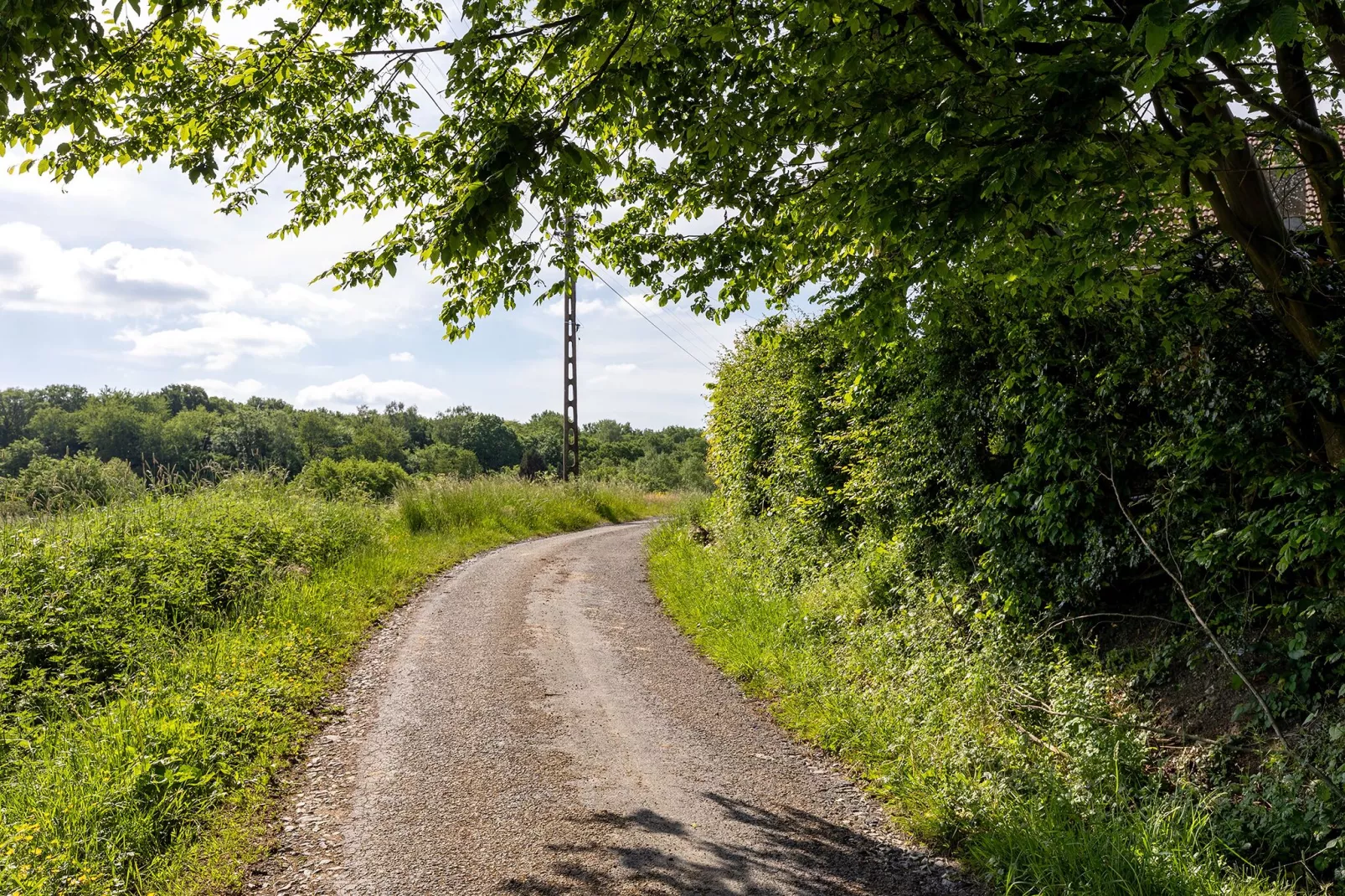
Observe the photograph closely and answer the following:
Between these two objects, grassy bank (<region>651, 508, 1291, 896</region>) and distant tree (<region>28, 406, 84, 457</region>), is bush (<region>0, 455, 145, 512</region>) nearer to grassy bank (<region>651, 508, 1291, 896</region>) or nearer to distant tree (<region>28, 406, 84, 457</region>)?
grassy bank (<region>651, 508, 1291, 896</region>)

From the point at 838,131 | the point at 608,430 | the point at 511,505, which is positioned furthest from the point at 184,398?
the point at 838,131

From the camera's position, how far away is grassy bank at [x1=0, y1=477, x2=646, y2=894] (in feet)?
13.5

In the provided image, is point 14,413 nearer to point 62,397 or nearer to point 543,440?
point 62,397

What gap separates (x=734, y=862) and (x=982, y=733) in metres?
2.22

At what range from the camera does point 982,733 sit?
5.24m

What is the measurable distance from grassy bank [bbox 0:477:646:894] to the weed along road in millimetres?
431

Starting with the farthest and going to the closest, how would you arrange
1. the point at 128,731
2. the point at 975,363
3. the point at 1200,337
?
the point at 975,363 < the point at 128,731 < the point at 1200,337

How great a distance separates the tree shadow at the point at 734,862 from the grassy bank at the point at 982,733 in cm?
44

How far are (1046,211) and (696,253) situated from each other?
3437 mm

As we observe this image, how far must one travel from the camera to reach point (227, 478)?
12211 mm

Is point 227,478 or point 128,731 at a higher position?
point 227,478

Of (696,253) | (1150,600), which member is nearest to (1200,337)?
(1150,600)

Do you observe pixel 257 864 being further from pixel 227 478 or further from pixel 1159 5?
pixel 227 478

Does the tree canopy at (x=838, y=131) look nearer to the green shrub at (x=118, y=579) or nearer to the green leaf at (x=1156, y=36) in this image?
the green leaf at (x=1156, y=36)
